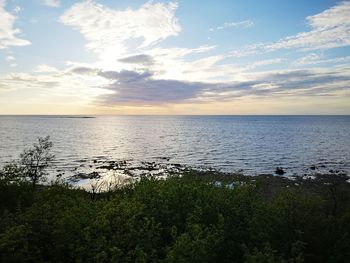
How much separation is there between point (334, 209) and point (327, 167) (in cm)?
4603

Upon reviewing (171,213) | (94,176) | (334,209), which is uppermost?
(171,213)

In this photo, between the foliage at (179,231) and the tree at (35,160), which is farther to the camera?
the tree at (35,160)

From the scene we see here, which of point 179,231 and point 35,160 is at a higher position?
point 35,160

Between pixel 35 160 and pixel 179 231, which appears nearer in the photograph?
pixel 179 231

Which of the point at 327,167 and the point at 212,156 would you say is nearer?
the point at 327,167

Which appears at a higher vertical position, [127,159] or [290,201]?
[290,201]

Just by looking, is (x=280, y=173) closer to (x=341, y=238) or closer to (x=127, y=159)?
(x=127, y=159)

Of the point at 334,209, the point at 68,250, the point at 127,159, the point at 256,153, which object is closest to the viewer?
the point at 68,250

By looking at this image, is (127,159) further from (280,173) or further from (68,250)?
(68,250)

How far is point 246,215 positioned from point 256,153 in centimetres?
6975

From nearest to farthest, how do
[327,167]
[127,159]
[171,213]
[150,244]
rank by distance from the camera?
[150,244] → [171,213] → [327,167] → [127,159]

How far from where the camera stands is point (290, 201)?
1638 centimetres

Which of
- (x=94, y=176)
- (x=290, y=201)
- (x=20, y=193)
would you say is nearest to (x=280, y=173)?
(x=94, y=176)

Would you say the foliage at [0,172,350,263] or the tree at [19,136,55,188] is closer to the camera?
the foliage at [0,172,350,263]
